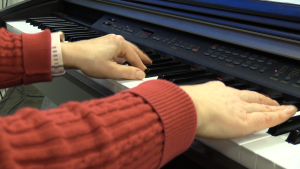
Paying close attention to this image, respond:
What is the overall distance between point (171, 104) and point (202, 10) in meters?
0.59

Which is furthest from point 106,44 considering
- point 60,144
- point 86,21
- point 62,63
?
point 86,21

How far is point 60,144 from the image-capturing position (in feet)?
1.43

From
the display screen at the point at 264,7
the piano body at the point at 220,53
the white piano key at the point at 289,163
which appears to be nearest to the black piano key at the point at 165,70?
the piano body at the point at 220,53

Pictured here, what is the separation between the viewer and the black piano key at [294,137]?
1.92ft

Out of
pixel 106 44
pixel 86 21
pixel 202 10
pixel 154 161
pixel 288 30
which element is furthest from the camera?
pixel 86 21

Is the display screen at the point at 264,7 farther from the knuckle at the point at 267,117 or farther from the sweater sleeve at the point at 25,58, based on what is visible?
the sweater sleeve at the point at 25,58

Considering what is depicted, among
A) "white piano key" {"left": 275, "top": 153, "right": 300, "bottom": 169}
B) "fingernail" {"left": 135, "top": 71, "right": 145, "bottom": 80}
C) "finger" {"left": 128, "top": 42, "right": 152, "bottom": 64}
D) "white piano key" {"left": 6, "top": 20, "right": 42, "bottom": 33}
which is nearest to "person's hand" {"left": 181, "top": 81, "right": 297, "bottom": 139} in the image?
"white piano key" {"left": 275, "top": 153, "right": 300, "bottom": 169}

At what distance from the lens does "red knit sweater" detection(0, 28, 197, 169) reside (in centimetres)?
42

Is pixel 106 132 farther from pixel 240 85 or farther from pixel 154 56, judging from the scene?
pixel 154 56

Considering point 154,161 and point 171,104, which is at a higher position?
point 171,104

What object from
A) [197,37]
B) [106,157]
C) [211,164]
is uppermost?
[197,37]

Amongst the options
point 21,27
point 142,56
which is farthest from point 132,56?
point 21,27

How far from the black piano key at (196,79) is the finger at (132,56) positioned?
160mm

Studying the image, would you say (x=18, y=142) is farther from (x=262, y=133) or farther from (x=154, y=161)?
(x=262, y=133)
